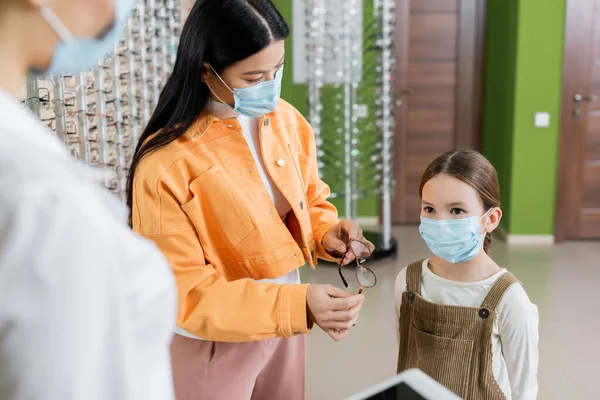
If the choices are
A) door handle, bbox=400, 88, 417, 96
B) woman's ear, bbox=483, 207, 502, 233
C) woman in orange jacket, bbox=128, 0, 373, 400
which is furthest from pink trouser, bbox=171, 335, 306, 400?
door handle, bbox=400, 88, 417, 96

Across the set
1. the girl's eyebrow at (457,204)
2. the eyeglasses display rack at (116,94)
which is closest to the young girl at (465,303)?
the girl's eyebrow at (457,204)

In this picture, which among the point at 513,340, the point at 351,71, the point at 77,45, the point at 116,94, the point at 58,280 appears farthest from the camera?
the point at 351,71

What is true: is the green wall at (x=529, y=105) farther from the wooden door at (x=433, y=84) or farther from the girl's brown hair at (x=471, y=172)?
the girl's brown hair at (x=471, y=172)

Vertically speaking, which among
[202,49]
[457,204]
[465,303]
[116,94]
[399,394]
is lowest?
[465,303]

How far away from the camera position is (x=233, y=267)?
1.38 meters

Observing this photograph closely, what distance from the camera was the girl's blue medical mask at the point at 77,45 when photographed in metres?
0.57

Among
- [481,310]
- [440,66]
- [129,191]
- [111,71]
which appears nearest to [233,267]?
[129,191]

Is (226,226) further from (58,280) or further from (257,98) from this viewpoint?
(58,280)

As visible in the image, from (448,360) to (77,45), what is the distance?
1278mm

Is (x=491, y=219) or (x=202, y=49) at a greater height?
(x=202, y=49)

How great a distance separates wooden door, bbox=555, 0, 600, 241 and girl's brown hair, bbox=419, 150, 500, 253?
371cm

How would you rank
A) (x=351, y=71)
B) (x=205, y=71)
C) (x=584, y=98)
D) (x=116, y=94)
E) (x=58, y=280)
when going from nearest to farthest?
(x=58, y=280) → (x=205, y=71) → (x=116, y=94) → (x=351, y=71) → (x=584, y=98)

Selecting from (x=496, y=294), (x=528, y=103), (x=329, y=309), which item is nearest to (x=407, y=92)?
(x=528, y=103)

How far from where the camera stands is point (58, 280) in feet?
1.53
